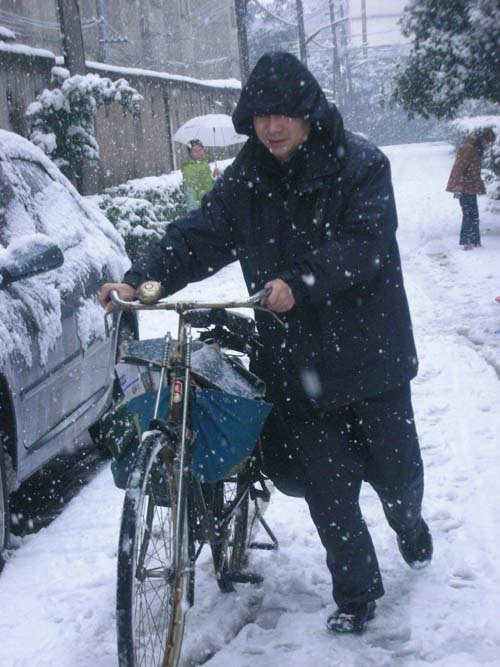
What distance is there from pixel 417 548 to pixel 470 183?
1041cm

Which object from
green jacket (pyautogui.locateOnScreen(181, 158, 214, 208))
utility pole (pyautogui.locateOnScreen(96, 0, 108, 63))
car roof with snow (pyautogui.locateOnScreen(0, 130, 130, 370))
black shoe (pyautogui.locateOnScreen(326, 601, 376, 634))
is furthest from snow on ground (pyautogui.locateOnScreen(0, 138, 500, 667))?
utility pole (pyautogui.locateOnScreen(96, 0, 108, 63))

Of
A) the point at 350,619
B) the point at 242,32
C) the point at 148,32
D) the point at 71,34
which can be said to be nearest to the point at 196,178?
the point at 71,34

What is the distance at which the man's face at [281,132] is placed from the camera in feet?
9.20

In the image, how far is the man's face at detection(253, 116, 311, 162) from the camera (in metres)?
2.80

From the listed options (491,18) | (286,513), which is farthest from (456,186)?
(286,513)

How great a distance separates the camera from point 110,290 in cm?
276

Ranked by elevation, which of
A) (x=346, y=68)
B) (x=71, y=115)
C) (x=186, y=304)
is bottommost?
(x=186, y=304)

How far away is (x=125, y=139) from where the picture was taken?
18609mm

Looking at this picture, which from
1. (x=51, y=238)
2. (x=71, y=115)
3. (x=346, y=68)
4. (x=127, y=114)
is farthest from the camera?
(x=346, y=68)

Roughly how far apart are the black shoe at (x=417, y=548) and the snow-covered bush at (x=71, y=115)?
948cm

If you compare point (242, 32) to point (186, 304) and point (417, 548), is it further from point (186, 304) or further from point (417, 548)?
point (186, 304)

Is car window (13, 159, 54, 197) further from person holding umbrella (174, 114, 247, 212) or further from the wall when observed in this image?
person holding umbrella (174, 114, 247, 212)

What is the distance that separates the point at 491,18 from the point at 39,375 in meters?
11.1

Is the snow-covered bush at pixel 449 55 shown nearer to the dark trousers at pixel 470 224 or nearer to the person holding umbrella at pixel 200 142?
the dark trousers at pixel 470 224
